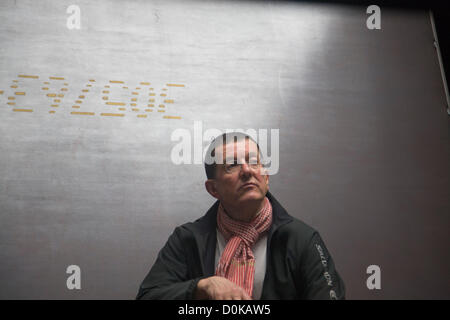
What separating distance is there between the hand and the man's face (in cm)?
42

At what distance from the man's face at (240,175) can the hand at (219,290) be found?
42 cm

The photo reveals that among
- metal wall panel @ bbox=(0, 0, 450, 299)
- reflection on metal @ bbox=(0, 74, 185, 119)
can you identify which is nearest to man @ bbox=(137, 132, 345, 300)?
metal wall panel @ bbox=(0, 0, 450, 299)

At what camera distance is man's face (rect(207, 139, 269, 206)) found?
2418mm

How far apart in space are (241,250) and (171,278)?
0.37m

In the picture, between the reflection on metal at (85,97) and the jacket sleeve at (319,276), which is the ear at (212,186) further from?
the reflection on metal at (85,97)

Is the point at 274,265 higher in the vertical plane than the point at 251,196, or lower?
lower

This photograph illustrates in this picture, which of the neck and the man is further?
the neck

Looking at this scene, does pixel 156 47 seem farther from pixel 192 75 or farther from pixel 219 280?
pixel 219 280

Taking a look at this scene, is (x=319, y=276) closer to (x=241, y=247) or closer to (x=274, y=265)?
(x=274, y=265)

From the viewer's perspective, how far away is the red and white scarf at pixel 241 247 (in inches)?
91.5

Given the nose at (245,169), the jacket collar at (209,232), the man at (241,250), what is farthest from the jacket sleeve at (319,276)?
the nose at (245,169)

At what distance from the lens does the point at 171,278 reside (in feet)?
7.54

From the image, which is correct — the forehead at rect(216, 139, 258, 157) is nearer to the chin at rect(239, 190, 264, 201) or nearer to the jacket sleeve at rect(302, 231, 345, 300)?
the chin at rect(239, 190, 264, 201)

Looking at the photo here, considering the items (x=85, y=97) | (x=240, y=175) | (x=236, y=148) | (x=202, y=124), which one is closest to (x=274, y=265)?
(x=240, y=175)
